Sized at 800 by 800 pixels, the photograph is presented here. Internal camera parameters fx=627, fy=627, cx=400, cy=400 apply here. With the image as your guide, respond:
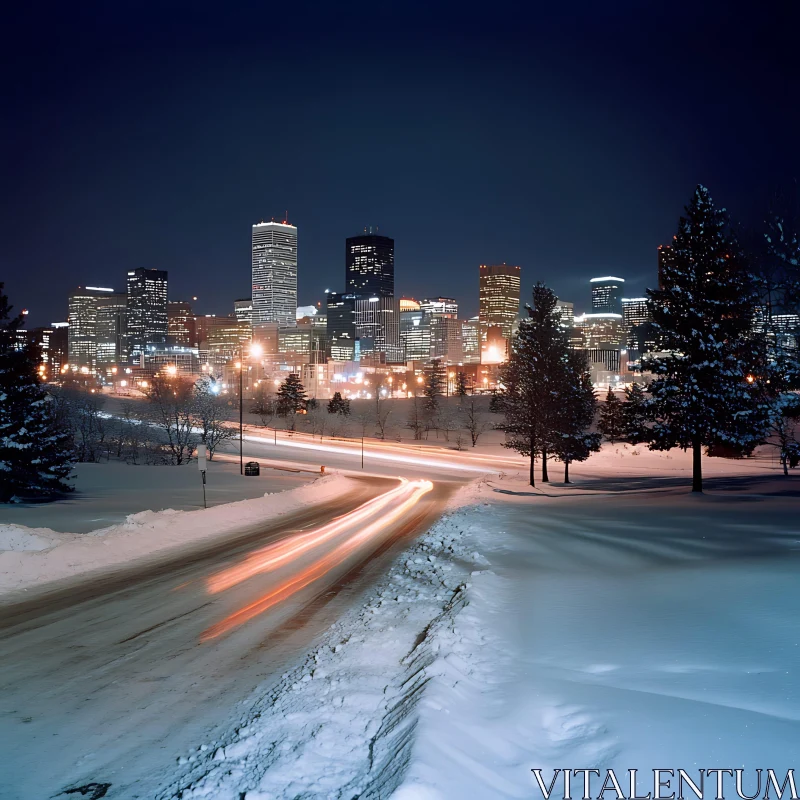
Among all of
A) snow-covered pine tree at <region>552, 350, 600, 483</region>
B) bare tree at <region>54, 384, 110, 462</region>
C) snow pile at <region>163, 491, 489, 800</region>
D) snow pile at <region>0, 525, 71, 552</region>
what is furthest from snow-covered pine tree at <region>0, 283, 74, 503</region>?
bare tree at <region>54, 384, 110, 462</region>

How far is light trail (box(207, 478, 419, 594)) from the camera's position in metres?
13.5

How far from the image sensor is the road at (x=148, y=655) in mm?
5746

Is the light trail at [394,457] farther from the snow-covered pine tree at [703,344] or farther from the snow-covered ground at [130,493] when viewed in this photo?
the snow-covered pine tree at [703,344]

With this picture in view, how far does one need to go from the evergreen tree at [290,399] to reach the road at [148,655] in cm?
9787

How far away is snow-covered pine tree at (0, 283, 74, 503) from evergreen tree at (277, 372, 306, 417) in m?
82.2

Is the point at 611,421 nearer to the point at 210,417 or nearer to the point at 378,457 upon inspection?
the point at 378,457

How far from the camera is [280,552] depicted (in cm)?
1717

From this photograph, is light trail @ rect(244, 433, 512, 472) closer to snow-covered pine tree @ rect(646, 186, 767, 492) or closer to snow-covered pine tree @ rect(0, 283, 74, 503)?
snow-covered pine tree @ rect(646, 186, 767, 492)

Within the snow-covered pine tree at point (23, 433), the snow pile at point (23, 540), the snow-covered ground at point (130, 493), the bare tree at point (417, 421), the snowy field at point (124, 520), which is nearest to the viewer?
the snowy field at point (124, 520)

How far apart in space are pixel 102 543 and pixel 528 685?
13342mm

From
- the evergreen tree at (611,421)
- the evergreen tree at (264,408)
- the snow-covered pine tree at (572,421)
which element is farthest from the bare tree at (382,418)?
the snow-covered pine tree at (572,421)

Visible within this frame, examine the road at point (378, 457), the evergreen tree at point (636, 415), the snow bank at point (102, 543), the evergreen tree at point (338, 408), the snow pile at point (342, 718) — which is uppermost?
the evergreen tree at point (636, 415)

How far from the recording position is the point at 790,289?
2242 cm

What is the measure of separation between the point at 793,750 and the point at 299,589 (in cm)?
937
